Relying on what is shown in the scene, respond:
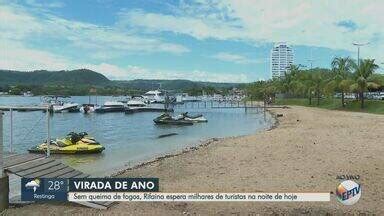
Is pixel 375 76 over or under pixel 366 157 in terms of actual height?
over

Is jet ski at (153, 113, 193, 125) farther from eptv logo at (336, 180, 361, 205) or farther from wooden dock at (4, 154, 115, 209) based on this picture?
eptv logo at (336, 180, 361, 205)

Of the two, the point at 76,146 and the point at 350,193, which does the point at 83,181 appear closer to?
the point at 350,193

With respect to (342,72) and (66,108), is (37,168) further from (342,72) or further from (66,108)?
(66,108)

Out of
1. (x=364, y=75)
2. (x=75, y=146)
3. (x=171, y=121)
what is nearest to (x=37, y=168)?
(x=75, y=146)

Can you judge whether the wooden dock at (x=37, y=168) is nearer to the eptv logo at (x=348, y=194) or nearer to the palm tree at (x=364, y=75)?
the eptv logo at (x=348, y=194)

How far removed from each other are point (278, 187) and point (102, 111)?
343 feet

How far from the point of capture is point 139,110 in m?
118

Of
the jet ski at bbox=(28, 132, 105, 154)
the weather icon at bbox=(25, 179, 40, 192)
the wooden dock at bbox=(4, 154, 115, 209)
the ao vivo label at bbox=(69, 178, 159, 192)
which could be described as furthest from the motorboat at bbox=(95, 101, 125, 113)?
the ao vivo label at bbox=(69, 178, 159, 192)

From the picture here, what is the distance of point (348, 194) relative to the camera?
41.8ft

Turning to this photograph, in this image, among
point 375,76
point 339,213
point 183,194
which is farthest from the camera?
point 375,76

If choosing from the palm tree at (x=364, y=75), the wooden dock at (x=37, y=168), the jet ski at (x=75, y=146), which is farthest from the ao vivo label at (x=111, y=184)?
the palm tree at (x=364, y=75)

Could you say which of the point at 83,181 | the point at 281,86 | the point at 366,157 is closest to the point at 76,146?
the point at 366,157

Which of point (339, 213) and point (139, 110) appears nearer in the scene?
point (339, 213)

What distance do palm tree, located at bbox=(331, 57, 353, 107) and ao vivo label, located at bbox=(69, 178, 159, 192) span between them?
70152 millimetres
